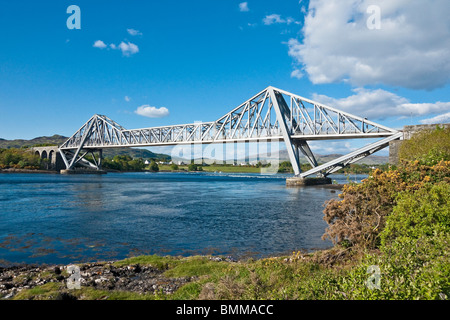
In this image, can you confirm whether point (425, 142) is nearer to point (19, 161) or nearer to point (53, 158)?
point (19, 161)

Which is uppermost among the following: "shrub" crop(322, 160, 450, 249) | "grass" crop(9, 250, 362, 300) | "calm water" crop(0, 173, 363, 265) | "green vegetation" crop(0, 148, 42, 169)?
"green vegetation" crop(0, 148, 42, 169)

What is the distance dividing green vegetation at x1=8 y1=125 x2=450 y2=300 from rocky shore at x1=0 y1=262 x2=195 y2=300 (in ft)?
1.47

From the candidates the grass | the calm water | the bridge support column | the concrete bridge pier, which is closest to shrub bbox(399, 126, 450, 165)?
the calm water

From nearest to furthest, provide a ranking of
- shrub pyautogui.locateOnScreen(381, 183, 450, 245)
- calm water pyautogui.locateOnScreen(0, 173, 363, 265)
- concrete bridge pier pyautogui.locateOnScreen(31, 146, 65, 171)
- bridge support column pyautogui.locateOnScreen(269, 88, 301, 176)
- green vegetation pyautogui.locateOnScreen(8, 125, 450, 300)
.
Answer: green vegetation pyautogui.locateOnScreen(8, 125, 450, 300) → shrub pyautogui.locateOnScreen(381, 183, 450, 245) → calm water pyautogui.locateOnScreen(0, 173, 363, 265) → bridge support column pyautogui.locateOnScreen(269, 88, 301, 176) → concrete bridge pier pyautogui.locateOnScreen(31, 146, 65, 171)

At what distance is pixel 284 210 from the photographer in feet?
86.7

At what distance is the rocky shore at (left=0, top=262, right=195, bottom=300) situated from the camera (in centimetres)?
862

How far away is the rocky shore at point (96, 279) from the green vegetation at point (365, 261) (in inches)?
17.7

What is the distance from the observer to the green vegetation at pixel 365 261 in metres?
4.86

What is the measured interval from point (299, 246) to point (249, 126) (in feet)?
229

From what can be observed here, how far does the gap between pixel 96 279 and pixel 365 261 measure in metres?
7.91

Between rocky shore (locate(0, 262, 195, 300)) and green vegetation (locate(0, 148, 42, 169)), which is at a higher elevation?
green vegetation (locate(0, 148, 42, 169))

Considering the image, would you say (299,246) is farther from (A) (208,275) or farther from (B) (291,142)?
(B) (291,142)

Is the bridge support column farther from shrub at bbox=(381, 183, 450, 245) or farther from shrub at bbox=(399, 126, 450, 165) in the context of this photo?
shrub at bbox=(381, 183, 450, 245)
